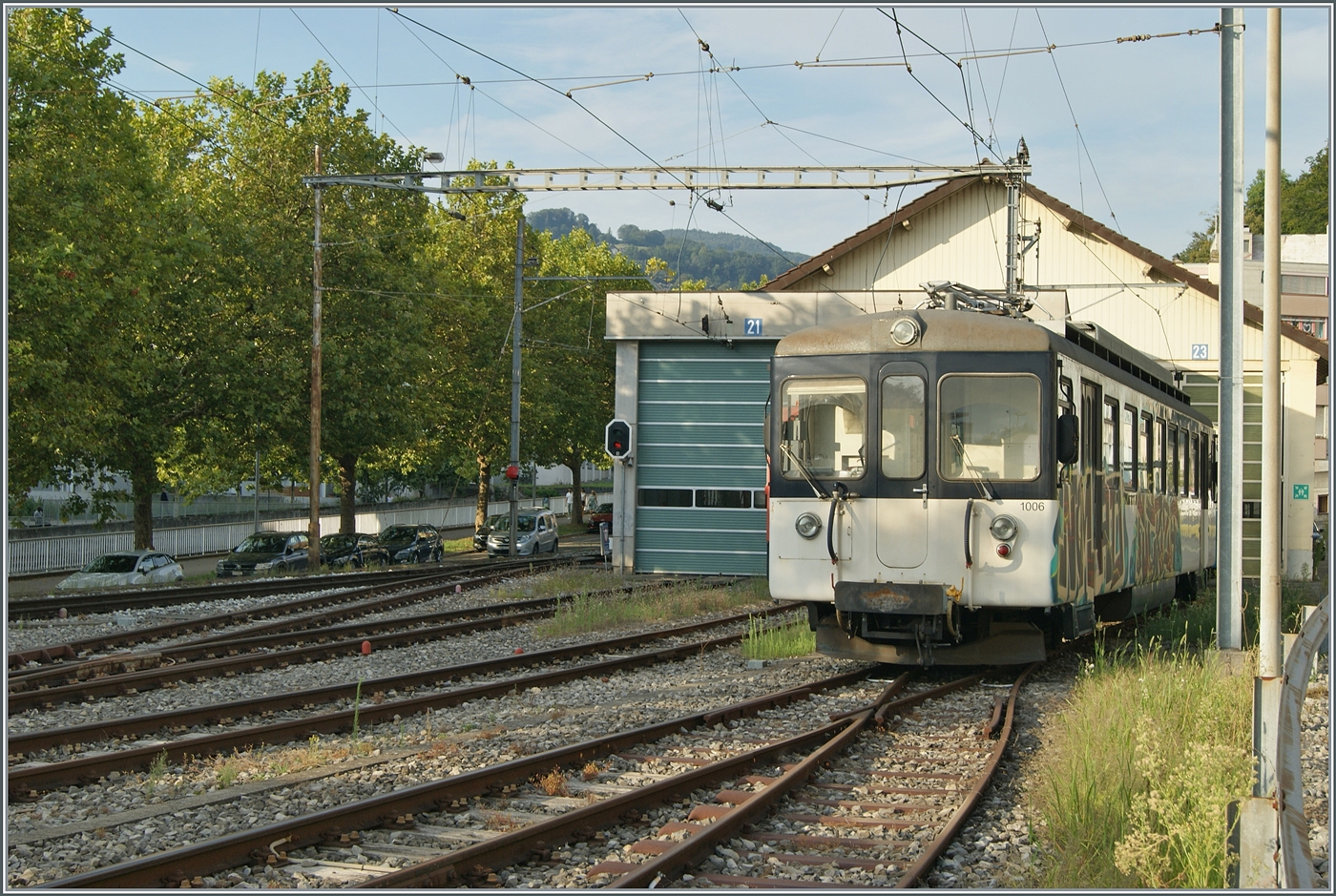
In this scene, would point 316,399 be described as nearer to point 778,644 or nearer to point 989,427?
point 778,644

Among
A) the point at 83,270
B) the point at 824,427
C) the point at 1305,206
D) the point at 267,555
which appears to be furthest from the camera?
the point at 1305,206

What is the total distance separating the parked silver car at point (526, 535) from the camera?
40312 millimetres

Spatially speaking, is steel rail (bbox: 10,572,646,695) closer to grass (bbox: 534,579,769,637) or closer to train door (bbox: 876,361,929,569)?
grass (bbox: 534,579,769,637)

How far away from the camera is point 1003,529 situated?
10820mm

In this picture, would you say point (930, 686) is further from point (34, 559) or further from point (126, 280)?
point (34, 559)

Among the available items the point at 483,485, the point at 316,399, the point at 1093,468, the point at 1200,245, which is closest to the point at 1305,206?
the point at 1200,245

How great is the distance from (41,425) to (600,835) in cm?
1949

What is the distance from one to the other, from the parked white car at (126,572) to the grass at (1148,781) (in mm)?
22425

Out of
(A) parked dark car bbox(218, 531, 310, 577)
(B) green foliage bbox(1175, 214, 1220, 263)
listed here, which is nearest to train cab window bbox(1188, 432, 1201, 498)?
(A) parked dark car bbox(218, 531, 310, 577)

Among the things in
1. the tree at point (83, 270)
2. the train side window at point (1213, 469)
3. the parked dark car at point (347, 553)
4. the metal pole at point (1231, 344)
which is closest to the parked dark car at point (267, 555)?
the parked dark car at point (347, 553)

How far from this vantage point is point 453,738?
8.90 metres

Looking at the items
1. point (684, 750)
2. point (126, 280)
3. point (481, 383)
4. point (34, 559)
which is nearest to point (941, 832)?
point (684, 750)

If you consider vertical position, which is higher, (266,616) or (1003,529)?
(1003,529)

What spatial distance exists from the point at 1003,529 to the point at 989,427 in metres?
0.97
